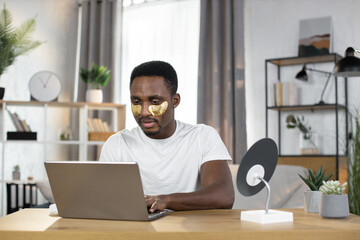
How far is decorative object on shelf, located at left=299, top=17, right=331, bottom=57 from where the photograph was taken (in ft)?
14.0

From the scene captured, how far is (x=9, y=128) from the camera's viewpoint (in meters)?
4.60

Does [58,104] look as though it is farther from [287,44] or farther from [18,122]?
[287,44]

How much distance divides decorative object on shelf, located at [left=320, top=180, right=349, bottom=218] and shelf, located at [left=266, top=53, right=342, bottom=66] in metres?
2.86

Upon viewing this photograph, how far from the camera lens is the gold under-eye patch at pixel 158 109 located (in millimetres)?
1753

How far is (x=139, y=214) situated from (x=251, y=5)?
3885mm

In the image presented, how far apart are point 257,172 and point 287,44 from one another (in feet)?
11.2

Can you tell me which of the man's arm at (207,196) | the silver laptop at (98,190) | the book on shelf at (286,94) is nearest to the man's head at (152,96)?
→ the man's arm at (207,196)

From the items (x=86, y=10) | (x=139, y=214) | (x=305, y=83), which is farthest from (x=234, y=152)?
(x=139, y=214)

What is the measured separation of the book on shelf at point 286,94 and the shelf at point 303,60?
0.72ft

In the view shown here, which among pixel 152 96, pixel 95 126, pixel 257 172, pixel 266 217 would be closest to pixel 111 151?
pixel 152 96

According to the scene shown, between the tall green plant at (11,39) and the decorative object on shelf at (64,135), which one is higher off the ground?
the tall green plant at (11,39)

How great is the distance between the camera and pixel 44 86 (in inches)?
174

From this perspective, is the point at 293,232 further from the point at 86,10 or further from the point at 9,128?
the point at 86,10

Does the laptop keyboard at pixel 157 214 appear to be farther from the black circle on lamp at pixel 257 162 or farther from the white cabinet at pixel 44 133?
the white cabinet at pixel 44 133
